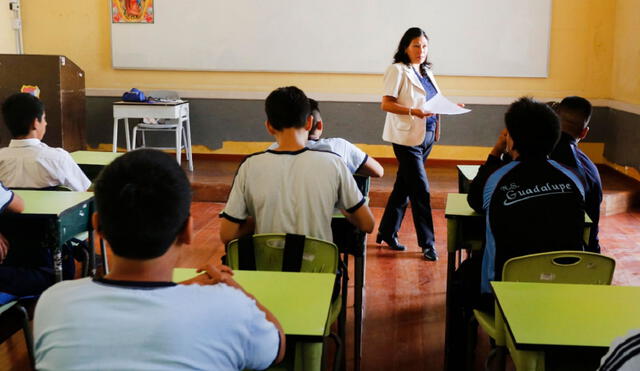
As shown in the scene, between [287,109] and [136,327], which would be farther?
[287,109]

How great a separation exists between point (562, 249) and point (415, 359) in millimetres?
929

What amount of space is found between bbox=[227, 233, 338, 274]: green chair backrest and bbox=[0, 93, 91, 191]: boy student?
4.75 feet

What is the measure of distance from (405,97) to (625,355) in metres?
3.44

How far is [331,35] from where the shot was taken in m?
6.90

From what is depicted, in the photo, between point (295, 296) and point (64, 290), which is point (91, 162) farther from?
point (64, 290)

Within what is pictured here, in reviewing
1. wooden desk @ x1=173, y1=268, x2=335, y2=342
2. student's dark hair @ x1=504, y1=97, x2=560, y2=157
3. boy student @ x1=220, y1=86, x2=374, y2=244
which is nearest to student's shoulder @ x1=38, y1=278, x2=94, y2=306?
wooden desk @ x1=173, y1=268, x2=335, y2=342

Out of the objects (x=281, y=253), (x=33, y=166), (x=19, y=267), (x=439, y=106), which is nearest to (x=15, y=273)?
(x=19, y=267)

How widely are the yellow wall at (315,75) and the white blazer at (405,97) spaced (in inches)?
103

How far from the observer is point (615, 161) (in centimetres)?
670

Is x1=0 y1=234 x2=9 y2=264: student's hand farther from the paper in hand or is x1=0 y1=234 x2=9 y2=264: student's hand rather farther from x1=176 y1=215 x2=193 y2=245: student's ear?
the paper in hand

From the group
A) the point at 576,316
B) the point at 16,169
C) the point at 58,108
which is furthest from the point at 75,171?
the point at 58,108

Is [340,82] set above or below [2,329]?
above

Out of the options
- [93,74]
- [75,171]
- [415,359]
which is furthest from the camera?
[93,74]

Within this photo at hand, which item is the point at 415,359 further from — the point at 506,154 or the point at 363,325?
the point at 506,154
